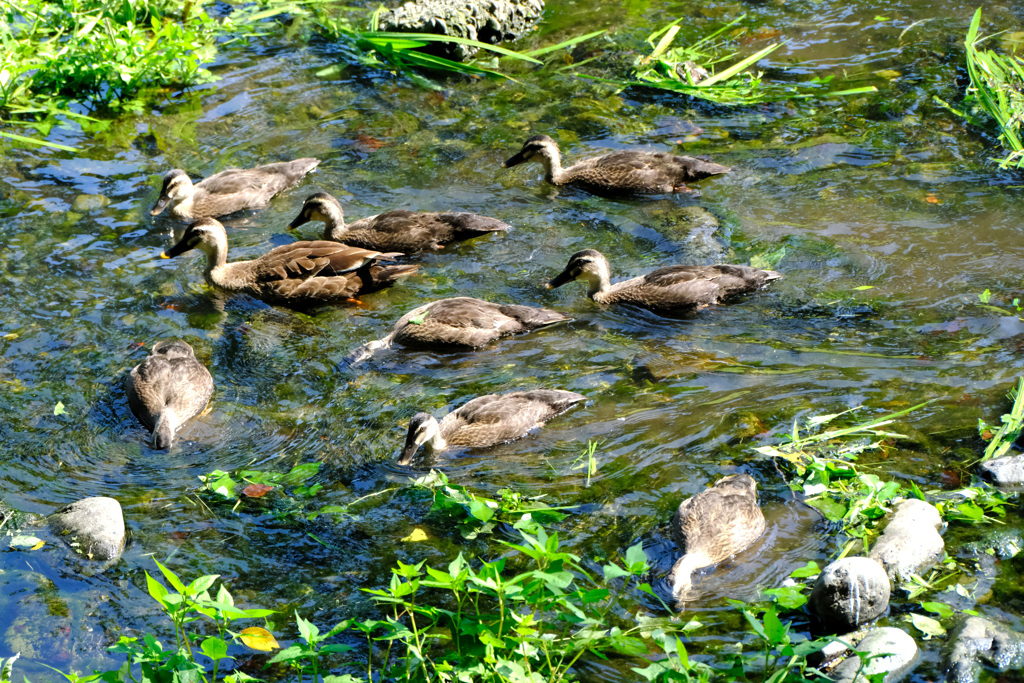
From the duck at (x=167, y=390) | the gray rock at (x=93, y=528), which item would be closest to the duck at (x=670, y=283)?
the duck at (x=167, y=390)

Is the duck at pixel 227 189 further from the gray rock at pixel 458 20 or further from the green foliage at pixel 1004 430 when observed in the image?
the green foliage at pixel 1004 430

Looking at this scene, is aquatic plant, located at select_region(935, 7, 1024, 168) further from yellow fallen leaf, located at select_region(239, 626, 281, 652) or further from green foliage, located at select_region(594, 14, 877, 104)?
yellow fallen leaf, located at select_region(239, 626, 281, 652)

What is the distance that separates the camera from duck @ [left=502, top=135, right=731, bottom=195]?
841 centimetres

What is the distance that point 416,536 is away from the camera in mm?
4863

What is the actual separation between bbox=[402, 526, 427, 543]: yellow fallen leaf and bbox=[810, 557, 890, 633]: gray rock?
2.06 metres

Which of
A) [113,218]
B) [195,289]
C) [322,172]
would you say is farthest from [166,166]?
[195,289]

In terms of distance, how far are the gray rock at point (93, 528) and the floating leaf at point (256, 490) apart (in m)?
0.69

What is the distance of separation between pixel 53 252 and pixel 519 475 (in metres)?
4.98

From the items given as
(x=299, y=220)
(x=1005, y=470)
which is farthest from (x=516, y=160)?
(x=1005, y=470)

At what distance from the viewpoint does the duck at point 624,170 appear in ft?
27.6

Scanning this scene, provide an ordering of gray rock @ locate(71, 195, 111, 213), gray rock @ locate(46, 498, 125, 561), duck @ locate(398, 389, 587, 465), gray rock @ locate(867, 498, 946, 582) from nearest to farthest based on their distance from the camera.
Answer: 1. gray rock @ locate(867, 498, 946, 582)
2. gray rock @ locate(46, 498, 125, 561)
3. duck @ locate(398, 389, 587, 465)
4. gray rock @ locate(71, 195, 111, 213)

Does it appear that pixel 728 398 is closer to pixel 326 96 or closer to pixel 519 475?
pixel 519 475

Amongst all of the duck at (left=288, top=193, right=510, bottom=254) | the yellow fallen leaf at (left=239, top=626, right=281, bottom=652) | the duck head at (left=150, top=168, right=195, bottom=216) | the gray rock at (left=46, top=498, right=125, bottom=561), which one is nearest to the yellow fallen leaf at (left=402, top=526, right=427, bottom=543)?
the yellow fallen leaf at (left=239, top=626, right=281, bottom=652)

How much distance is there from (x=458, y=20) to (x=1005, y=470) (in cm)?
834
